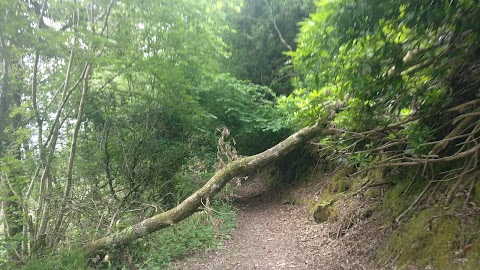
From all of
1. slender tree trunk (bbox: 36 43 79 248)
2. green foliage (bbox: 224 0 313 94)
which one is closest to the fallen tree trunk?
slender tree trunk (bbox: 36 43 79 248)

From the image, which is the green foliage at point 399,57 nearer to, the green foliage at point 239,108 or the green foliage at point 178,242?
the green foliage at point 178,242

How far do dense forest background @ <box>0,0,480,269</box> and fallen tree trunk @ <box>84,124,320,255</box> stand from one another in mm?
303

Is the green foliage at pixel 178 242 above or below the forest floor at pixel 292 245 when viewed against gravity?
above

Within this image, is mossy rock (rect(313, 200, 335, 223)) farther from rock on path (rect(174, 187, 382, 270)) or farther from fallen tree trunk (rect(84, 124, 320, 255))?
fallen tree trunk (rect(84, 124, 320, 255))

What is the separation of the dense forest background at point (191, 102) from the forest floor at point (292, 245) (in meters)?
0.71

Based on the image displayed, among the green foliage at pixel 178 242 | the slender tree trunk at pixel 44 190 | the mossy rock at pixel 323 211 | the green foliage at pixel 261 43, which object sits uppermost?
the green foliage at pixel 261 43

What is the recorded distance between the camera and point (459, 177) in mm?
3568

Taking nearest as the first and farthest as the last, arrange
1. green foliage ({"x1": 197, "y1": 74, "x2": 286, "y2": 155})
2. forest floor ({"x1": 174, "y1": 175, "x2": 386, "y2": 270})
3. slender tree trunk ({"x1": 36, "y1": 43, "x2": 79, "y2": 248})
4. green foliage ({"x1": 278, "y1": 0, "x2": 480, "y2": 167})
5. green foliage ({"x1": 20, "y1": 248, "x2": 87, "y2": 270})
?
green foliage ({"x1": 278, "y1": 0, "x2": 480, "y2": 167}) < forest floor ({"x1": 174, "y1": 175, "x2": 386, "y2": 270}) < green foliage ({"x1": 20, "y1": 248, "x2": 87, "y2": 270}) < slender tree trunk ({"x1": 36, "y1": 43, "x2": 79, "y2": 248}) < green foliage ({"x1": 197, "y1": 74, "x2": 286, "y2": 155})

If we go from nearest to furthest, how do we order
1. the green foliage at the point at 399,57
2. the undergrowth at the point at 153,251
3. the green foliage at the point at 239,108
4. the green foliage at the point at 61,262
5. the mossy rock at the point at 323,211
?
A: 1. the green foliage at the point at 399,57
2. the green foliage at the point at 61,262
3. the undergrowth at the point at 153,251
4. the mossy rock at the point at 323,211
5. the green foliage at the point at 239,108

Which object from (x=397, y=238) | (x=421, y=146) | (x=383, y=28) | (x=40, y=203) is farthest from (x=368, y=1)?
(x=40, y=203)

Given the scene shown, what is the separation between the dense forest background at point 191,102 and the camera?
134 inches

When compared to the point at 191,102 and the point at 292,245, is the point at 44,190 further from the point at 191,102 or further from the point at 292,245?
the point at 292,245

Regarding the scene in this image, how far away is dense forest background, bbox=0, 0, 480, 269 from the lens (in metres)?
3.39

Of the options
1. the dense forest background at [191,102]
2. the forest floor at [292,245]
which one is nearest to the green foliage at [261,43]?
the dense forest background at [191,102]
